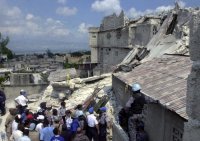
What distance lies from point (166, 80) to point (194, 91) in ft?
19.9

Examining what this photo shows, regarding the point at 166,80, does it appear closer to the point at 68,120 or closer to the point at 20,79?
the point at 68,120

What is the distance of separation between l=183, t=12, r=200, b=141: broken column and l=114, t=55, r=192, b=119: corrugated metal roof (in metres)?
2.71

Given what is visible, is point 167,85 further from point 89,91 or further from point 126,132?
point 89,91

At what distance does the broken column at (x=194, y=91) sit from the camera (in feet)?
12.7

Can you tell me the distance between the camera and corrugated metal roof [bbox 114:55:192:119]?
7.70 meters

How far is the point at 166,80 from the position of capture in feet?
32.6

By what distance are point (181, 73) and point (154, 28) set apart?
2543cm

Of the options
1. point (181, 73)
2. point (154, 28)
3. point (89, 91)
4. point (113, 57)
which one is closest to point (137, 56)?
point (89, 91)

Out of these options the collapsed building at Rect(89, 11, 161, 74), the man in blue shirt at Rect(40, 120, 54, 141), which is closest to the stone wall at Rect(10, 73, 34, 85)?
the collapsed building at Rect(89, 11, 161, 74)

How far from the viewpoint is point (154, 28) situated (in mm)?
34875

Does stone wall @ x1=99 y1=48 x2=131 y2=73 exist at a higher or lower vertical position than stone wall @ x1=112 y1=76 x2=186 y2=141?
lower

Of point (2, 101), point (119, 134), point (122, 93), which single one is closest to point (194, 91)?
point (119, 134)

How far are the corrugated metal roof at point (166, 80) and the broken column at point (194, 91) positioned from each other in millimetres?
2709

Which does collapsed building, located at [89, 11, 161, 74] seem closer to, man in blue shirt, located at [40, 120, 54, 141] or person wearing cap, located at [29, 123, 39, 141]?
person wearing cap, located at [29, 123, 39, 141]
